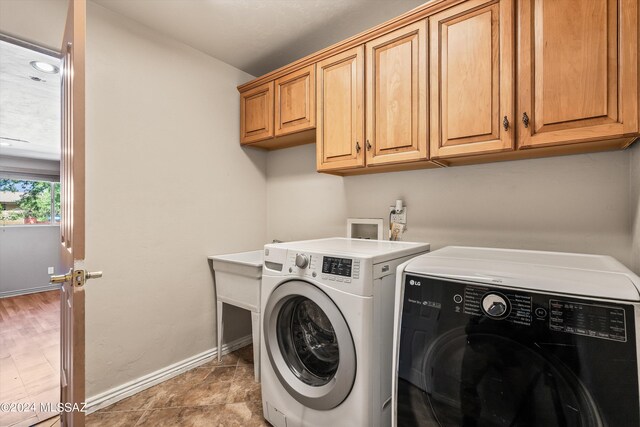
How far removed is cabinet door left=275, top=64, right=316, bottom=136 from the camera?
2100 millimetres

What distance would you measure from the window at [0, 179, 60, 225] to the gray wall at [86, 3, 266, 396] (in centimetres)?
498

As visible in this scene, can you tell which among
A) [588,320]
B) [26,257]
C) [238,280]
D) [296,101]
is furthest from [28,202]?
[588,320]

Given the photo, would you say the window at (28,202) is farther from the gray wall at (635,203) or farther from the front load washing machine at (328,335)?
the gray wall at (635,203)

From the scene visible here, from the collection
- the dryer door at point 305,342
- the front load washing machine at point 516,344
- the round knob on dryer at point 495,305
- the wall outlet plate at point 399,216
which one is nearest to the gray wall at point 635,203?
the front load washing machine at point 516,344

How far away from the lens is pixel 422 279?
1105mm

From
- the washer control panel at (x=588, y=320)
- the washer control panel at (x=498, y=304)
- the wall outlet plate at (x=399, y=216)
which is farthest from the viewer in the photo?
the wall outlet plate at (x=399, y=216)

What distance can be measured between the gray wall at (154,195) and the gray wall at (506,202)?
2.95 feet

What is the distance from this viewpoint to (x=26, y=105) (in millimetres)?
3254

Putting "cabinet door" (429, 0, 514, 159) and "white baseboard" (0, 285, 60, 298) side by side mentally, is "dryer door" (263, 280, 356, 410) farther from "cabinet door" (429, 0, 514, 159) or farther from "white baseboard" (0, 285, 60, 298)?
"white baseboard" (0, 285, 60, 298)

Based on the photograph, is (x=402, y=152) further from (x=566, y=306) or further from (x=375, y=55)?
(x=566, y=306)

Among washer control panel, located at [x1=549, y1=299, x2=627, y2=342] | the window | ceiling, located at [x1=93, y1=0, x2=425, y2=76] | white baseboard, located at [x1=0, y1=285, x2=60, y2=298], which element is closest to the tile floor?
washer control panel, located at [x1=549, y1=299, x2=627, y2=342]

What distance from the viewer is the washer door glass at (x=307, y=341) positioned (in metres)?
1.49

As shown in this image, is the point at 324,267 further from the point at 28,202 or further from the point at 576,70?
the point at 28,202

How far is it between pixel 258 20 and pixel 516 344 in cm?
220
